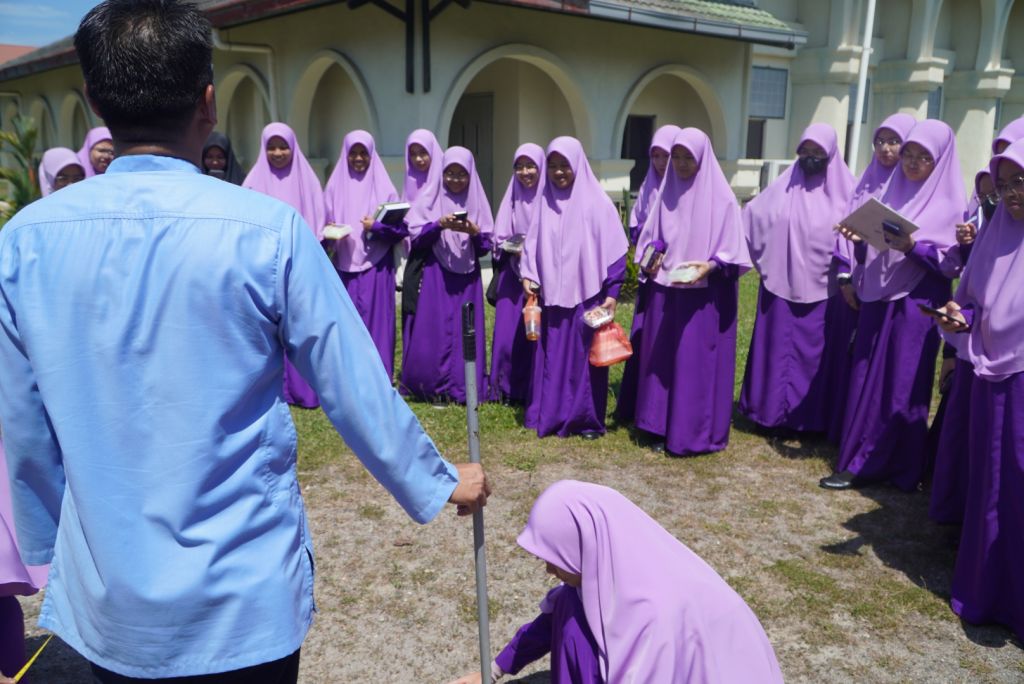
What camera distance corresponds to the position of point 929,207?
455cm

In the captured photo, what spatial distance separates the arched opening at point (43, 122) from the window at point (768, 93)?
1483cm

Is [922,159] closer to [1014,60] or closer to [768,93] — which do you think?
[768,93]

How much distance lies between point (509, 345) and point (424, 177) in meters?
1.45

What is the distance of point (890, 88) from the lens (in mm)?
15320

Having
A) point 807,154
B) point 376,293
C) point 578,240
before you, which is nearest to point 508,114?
point 376,293

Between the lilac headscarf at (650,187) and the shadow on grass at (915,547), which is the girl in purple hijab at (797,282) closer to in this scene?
the lilac headscarf at (650,187)

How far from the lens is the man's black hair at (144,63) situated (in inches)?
57.9

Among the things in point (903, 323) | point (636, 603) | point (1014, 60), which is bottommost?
point (636, 603)

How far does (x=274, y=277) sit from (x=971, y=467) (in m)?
3.25

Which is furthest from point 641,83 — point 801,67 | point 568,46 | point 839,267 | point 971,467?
point 971,467

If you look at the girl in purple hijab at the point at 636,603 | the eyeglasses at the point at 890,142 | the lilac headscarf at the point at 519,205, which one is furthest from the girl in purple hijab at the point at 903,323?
the girl in purple hijab at the point at 636,603

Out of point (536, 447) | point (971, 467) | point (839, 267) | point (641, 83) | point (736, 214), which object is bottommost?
point (536, 447)

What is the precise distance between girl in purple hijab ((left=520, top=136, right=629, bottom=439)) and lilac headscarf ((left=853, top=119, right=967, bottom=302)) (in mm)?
1577

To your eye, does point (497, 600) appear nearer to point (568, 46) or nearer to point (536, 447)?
point (536, 447)
